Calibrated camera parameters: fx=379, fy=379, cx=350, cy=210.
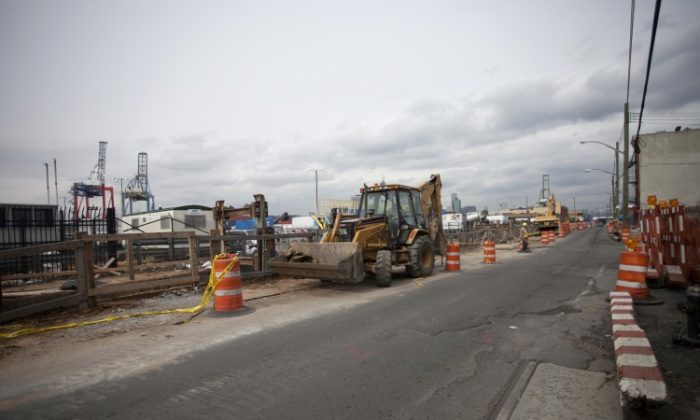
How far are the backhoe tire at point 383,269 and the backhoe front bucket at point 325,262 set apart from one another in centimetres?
72

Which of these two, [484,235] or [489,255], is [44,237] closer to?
[489,255]

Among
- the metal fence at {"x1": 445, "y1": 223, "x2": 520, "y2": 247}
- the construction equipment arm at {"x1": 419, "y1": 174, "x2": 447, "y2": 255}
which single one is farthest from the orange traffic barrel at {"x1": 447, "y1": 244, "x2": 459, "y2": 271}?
the metal fence at {"x1": 445, "y1": 223, "x2": 520, "y2": 247}

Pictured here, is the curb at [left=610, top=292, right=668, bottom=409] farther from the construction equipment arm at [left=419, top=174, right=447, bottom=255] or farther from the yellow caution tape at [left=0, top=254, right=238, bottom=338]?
the construction equipment arm at [left=419, top=174, right=447, bottom=255]

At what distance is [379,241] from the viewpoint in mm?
10750

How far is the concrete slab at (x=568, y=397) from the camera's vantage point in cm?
341

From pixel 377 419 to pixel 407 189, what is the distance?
29.8ft

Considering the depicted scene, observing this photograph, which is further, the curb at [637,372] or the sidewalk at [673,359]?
the sidewalk at [673,359]

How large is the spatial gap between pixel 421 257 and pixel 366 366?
295 inches

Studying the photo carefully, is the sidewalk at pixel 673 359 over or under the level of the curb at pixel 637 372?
under

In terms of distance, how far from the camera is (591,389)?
3865 millimetres

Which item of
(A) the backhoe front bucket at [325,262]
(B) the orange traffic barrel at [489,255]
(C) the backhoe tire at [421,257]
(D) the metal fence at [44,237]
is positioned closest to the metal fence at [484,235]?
(B) the orange traffic barrel at [489,255]

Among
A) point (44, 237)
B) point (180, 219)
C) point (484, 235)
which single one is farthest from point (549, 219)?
point (44, 237)

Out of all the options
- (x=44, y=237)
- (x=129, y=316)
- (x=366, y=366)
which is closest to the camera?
(x=366, y=366)

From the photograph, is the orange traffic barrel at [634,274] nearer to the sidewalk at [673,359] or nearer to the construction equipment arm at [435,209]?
the sidewalk at [673,359]
